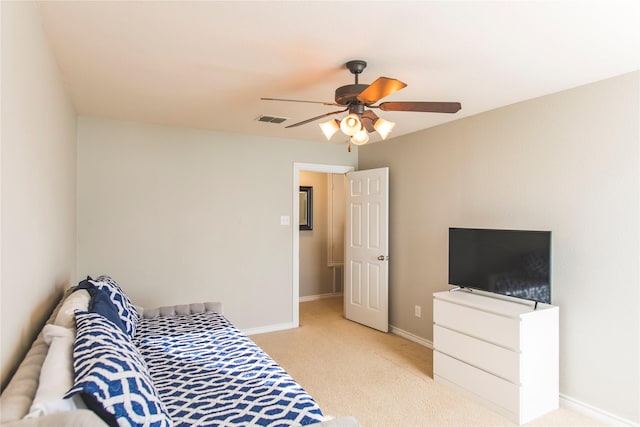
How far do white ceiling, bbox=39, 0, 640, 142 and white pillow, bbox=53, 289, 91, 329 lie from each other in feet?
4.57

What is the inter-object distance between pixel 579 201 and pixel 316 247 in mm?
4245

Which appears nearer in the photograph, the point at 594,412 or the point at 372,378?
the point at 594,412

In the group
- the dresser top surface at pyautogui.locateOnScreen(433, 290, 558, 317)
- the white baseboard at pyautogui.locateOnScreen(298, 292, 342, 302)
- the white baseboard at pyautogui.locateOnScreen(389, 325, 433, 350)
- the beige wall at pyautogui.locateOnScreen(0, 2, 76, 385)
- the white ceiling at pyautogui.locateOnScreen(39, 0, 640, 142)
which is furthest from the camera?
the white baseboard at pyautogui.locateOnScreen(298, 292, 342, 302)

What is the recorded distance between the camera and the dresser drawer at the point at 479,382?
271 centimetres

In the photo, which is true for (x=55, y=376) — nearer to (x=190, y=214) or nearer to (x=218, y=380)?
(x=218, y=380)

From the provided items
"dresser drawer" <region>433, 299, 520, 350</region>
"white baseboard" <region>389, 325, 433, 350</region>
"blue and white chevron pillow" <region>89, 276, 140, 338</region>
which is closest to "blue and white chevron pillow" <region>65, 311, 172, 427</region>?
"blue and white chevron pillow" <region>89, 276, 140, 338</region>

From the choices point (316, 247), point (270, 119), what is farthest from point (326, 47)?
point (316, 247)

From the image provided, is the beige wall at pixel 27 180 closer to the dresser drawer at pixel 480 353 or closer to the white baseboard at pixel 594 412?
the dresser drawer at pixel 480 353

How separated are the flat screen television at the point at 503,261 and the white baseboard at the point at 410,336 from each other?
0.92 meters

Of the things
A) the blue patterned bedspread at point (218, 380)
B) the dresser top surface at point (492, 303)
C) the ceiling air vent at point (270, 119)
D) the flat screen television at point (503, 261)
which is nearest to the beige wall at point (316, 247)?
the ceiling air vent at point (270, 119)

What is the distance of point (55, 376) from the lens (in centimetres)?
127

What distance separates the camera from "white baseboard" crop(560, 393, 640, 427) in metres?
2.57

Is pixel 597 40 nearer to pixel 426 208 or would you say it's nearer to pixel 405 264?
pixel 426 208

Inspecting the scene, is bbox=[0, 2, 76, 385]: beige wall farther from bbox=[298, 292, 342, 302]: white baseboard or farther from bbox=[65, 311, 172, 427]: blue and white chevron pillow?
bbox=[298, 292, 342, 302]: white baseboard
